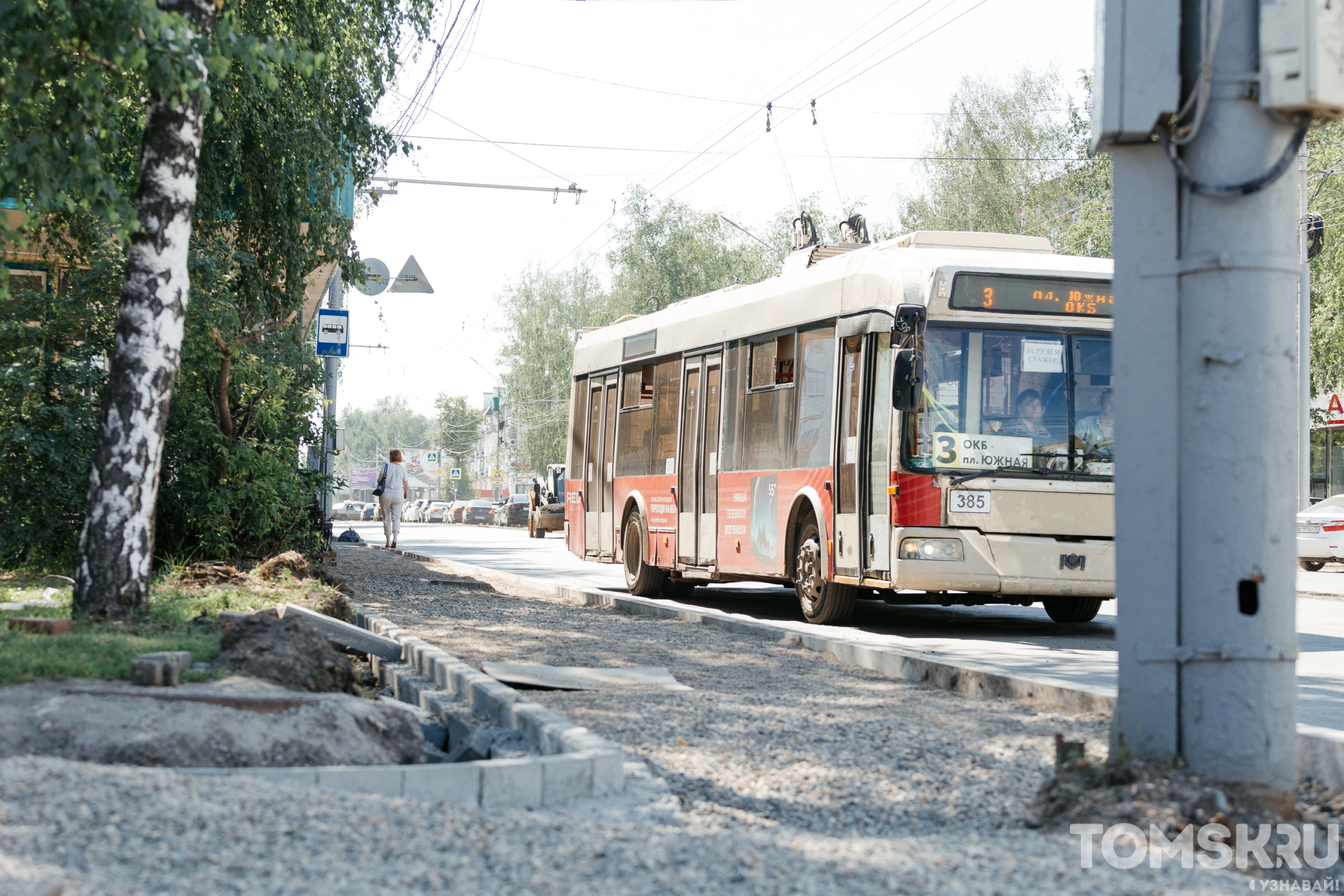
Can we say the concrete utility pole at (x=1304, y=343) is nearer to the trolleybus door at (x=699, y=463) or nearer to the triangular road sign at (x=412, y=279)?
the trolleybus door at (x=699, y=463)

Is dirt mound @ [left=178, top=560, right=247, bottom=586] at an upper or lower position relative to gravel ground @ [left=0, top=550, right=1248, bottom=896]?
upper

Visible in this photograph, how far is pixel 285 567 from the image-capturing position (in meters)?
12.0

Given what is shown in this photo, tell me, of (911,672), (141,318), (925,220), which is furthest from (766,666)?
(925,220)

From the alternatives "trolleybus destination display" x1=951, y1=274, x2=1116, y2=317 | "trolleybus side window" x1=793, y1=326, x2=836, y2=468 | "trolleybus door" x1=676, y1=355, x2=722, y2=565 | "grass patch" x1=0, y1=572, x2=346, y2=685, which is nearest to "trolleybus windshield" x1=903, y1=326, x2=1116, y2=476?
"trolleybus destination display" x1=951, y1=274, x2=1116, y2=317

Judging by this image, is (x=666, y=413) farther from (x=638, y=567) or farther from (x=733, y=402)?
(x=638, y=567)

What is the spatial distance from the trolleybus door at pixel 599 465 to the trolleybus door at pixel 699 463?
2.41m

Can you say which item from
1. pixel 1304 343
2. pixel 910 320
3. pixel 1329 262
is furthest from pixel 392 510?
pixel 1329 262

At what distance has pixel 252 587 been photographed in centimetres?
1083

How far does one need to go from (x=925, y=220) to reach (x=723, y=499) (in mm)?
32589

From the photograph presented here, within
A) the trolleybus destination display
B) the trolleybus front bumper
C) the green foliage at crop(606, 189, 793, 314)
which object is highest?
the green foliage at crop(606, 189, 793, 314)

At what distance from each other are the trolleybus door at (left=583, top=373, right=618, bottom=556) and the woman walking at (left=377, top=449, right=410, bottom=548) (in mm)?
6299

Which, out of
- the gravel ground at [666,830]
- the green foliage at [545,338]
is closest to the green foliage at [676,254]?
the green foliage at [545,338]

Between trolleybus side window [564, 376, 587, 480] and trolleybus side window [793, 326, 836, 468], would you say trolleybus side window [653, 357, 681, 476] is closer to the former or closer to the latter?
trolleybus side window [564, 376, 587, 480]

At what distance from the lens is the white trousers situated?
80.9 feet
